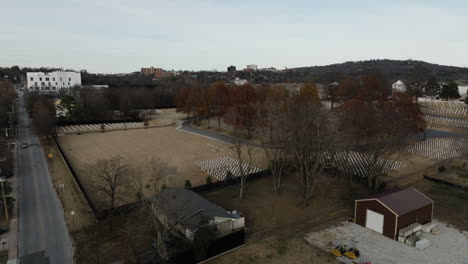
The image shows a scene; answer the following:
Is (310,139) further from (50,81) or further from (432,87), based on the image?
(50,81)

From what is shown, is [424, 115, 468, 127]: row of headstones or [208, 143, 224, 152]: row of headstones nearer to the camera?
[208, 143, 224, 152]: row of headstones

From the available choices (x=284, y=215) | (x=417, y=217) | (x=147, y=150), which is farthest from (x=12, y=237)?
(x=417, y=217)

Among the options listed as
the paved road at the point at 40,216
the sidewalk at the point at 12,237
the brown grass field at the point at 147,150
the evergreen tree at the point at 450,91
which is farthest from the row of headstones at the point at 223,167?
the evergreen tree at the point at 450,91

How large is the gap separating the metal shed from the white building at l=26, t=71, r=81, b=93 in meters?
90.0

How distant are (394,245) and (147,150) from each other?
81.3 feet

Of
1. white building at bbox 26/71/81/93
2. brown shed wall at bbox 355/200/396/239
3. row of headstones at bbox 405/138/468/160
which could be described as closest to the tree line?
row of headstones at bbox 405/138/468/160

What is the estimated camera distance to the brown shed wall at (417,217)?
14.6 metres

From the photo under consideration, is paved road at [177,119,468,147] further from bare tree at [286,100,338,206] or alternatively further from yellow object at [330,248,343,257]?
yellow object at [330,248,343,257]

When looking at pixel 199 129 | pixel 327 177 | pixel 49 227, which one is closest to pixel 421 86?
pixel 199 129

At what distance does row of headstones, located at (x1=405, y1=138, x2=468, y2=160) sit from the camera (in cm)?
2900

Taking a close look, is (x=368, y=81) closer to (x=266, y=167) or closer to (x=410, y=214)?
(x=266, y=167)

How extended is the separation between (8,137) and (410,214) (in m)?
43.8

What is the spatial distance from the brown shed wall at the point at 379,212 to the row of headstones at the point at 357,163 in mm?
6081

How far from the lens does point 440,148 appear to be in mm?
31141
